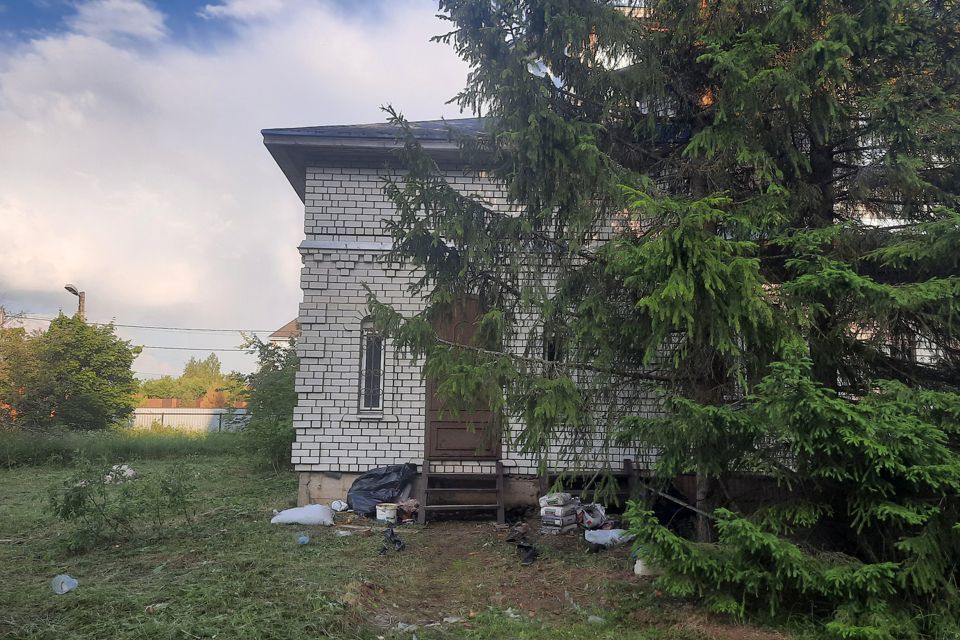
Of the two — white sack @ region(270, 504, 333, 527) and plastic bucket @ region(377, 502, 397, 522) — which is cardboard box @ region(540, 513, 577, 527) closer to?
plastic bucket @ region(377, 502, 397, 522)

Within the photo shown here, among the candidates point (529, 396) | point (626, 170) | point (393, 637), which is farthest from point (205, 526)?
point (626, 170)

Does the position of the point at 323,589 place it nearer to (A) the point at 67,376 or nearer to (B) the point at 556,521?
(B) the point at 556,521

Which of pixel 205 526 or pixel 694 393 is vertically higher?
pixel 694 393

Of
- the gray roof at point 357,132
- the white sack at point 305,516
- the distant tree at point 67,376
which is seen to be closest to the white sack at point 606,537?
the white sack at point 305,516

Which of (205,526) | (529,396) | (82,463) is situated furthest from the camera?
(205,526)

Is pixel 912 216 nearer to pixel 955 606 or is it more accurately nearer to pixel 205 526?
pixel 955 606

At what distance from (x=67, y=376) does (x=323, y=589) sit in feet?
77.1

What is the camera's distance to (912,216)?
5.68 m

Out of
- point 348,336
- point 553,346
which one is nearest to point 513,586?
point 553,346

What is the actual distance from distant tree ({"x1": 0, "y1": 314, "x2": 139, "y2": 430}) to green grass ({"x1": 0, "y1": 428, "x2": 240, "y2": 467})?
13.1 ft

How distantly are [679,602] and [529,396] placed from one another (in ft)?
6.62

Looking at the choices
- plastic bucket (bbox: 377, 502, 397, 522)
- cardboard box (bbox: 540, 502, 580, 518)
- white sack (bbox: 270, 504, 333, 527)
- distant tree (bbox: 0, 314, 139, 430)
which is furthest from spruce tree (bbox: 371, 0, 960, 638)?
distant tree (bbox: 0, 314, 139, 430)

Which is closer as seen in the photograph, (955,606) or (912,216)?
(955,606)

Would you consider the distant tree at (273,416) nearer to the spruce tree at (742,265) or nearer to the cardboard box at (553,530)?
the cardboard box at (553,530)
